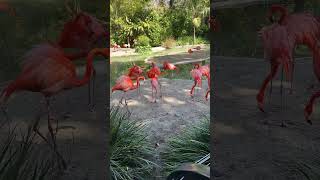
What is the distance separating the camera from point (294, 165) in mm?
2848

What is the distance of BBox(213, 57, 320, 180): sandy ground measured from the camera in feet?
9.19

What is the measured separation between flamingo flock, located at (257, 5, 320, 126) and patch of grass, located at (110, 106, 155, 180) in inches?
77.3

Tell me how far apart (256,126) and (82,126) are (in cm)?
118

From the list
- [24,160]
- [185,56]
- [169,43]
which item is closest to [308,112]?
[24,160]

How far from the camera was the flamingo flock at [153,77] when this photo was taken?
4.90m

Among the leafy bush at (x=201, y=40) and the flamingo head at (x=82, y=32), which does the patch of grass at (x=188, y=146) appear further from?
the flamingo head at (x=82, y=32)

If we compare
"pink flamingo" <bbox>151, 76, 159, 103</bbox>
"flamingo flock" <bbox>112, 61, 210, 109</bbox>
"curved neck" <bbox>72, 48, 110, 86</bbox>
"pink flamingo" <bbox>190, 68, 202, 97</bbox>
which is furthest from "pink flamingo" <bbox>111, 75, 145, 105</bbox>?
"curved neck" <bbox>72, 48, 110, 86</bbox>

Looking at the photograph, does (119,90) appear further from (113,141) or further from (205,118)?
(205,118)

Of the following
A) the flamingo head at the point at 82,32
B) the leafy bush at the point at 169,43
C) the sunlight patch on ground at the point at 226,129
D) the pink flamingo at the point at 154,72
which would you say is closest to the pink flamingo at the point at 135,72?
the pink flamingo at the point at 154,72

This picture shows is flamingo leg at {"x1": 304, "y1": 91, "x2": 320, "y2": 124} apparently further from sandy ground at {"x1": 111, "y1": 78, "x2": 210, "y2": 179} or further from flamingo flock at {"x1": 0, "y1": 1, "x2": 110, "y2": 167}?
sandy ground at {"x1": 111, "y1": 78, "x2": 210, "y2": 179}

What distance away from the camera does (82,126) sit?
289 cm

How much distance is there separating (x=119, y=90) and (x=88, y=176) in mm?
2100

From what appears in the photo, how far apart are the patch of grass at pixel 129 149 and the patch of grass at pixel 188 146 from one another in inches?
7.6

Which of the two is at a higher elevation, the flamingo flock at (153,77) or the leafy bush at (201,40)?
the leafy bush at (201,40)
